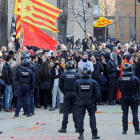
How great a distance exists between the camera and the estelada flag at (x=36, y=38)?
16.7m

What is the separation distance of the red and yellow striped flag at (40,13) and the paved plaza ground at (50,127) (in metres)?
2.80

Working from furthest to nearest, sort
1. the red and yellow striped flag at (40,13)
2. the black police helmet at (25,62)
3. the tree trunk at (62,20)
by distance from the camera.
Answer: the tree trunk at (62,20) → the red and yellow striped flag at (40,13) → the black police helmet at (25,62)

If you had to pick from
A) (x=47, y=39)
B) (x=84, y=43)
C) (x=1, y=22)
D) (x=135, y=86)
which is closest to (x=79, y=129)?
(x=135, y=86)

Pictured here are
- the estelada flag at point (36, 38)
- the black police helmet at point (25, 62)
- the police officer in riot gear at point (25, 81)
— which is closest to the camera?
the black police helmet at point (25, 62)

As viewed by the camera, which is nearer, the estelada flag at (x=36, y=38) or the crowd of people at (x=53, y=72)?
the estelada flag at (x=36, y=38)

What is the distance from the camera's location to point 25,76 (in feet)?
51.7

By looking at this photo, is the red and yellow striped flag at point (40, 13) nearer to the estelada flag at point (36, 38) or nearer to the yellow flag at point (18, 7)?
the estelada flag at point (36, 38)

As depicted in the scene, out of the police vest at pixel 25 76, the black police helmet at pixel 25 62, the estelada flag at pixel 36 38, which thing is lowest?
the police vest at pixel 25 76

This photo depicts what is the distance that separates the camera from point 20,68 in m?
15.8

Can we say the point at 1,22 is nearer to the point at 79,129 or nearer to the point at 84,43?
the point at 84,43

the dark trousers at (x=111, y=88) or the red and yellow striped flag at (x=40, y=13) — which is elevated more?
the red and yellow striped flag at (x=40, y=13)

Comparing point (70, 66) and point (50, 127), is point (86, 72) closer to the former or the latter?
point (70, 66)

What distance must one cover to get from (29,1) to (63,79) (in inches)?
173

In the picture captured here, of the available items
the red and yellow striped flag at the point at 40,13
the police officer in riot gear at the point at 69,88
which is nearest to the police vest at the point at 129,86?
the police officer in riot gear at the point at 69,88
